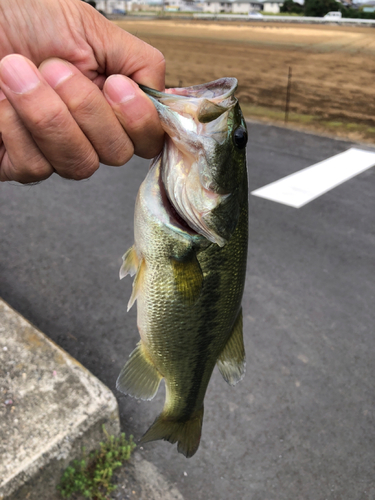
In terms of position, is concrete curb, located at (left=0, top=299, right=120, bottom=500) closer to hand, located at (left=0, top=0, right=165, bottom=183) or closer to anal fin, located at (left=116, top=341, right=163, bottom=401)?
anal fin, located at (left=116, top=341, right=163, bottom=401)

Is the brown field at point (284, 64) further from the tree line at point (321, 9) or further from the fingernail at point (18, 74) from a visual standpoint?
the fingernail at point (18, 74)

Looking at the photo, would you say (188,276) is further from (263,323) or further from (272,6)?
(272,6)

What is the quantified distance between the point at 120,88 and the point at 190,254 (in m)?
0.55

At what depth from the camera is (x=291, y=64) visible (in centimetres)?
1284

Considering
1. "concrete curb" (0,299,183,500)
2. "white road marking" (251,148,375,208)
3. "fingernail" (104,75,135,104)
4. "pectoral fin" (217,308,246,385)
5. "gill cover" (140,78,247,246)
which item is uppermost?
"fingernail" (104,75,135,104)

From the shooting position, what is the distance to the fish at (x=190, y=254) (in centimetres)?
119

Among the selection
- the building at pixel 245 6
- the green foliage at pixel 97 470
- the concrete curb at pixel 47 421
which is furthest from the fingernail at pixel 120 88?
the building at pixel 245 6

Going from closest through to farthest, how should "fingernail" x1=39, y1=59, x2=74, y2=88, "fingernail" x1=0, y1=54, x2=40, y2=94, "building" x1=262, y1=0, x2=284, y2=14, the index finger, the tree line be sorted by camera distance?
"fingernail" x1=0, y1=54, x2=40, y2=94, "fingernail" x1=39, y1=59, x2=74, y2=88, the index finger, the tree line, "building" x1=262, y1=0, x2=284, y2=14

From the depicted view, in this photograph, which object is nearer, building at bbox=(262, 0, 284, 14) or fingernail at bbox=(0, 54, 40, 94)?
fingernail at bbox=(0, 54, 40, 94)

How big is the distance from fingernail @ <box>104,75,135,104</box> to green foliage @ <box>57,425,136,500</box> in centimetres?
205

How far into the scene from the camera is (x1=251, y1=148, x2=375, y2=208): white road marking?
19.8 feet

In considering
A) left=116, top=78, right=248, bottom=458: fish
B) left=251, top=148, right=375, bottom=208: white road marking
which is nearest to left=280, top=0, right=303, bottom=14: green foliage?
left=251, top=148, right=375, bottom=208: white road marking

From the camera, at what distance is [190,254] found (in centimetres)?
140

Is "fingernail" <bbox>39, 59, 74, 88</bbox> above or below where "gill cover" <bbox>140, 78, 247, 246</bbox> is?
above
